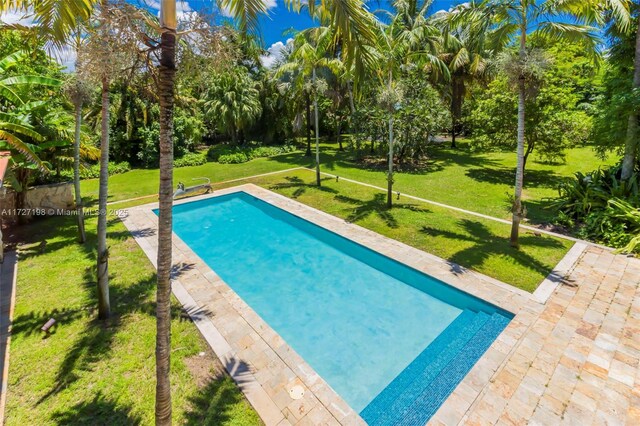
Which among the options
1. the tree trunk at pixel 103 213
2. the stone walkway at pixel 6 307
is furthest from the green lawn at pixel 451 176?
the tree trunk at pixel 103 213

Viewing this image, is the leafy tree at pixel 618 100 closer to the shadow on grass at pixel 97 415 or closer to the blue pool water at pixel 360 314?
the blue pool water at pixel 360 314

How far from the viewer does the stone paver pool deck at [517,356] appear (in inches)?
207

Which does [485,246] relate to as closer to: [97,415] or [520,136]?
[520,136]

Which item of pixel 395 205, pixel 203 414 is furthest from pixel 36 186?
pixel 395 205

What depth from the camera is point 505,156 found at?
28438 mm

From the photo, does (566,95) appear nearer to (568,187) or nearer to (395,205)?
(568,187)

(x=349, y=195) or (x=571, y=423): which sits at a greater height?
(x=349, y=195)

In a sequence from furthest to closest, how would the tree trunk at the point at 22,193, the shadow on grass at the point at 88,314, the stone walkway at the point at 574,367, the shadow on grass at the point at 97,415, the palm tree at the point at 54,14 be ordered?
1. the tree trunk at the point at 22,193
2. the shadow on grass at the point at 88,314
3. the stone walkway at the point at 574,367
4. the shadow on grass at the point at 97,415
5. the palm tree at the point at 54,14

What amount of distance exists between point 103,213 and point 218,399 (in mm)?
4457

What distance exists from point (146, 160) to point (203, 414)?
25326mm

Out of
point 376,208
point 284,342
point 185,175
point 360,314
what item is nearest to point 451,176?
point 376,208

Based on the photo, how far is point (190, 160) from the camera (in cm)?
2725

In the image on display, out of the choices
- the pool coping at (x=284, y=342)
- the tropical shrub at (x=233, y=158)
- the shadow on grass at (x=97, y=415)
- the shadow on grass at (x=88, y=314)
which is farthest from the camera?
the tropical shrub at (x=233, y=158)

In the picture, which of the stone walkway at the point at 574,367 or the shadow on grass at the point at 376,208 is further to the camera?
the shadow on grass at the point at 376,208
